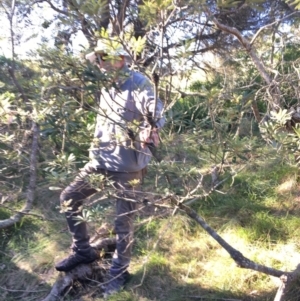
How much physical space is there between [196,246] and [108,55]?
219 cm

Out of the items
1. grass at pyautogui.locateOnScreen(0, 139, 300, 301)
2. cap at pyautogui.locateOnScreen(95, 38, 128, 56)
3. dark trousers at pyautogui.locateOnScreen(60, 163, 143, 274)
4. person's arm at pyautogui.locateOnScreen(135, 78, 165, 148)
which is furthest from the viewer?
grass at pyautogui.locateOnScreen(0, 139, 300, 301)

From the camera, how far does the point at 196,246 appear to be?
3.93m

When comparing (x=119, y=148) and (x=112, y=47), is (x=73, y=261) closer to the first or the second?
(x=119, y=148)

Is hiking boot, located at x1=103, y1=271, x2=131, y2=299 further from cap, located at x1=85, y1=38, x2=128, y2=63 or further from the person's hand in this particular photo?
cap, located at x1=85, y1=38, x2=128, y2=63

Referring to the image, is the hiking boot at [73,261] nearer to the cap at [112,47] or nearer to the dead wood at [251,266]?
the dead wood at [251,266]

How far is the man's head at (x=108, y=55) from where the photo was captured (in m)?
2.16

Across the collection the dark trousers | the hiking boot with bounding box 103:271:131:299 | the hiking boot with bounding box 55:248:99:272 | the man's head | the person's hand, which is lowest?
the hiking boot with bounding box 103:271:131:299

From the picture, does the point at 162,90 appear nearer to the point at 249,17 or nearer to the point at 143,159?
the point at 143,159

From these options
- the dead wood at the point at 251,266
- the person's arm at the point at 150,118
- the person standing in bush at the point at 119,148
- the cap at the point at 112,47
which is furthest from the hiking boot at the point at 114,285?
the cap at the point at 112,47

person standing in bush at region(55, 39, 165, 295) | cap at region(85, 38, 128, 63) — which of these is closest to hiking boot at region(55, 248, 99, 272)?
person standing in bush at region(55, 39, 165, 295)

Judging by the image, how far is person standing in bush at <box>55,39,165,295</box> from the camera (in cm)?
235

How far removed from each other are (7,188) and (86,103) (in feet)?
10.1

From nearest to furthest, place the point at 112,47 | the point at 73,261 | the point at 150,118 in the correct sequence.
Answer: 1. the point at 112,47
2. the point at 150,118
3. the point at 73,261

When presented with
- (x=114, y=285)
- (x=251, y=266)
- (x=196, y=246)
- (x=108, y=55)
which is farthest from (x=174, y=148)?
(x=108, y=55)
